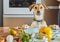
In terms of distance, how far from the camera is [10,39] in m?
0.88

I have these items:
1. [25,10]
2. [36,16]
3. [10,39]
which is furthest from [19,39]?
[25,10]

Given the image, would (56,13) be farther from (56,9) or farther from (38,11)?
(38,11)

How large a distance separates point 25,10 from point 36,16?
122 centimetres

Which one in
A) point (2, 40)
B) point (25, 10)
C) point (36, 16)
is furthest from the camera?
point (25, 10)

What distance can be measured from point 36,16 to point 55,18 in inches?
56.5

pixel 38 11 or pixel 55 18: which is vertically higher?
pixel 38 11

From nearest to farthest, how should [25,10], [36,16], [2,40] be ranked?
[2,40]
[36,16]
[25,10]

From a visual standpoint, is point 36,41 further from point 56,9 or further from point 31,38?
point 56,9

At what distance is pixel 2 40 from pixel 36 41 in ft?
0.62

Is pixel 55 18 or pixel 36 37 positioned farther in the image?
pixel 55 18

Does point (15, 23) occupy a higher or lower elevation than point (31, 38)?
Result: lower

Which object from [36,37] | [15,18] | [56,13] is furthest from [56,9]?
[36,37]

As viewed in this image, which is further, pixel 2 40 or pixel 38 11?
Answer: pixel 38 11

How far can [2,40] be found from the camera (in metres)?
0.87
